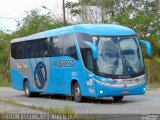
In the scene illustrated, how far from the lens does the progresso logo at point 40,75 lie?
77.7 feet

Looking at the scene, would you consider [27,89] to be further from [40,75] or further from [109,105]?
[109,105]

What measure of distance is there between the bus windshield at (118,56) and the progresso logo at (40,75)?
5.33 meters

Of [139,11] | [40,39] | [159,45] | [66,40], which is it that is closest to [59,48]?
[66,40]

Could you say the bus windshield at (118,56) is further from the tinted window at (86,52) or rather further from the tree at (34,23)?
the tree at (34,23)

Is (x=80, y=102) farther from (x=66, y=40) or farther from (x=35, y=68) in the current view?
(x=35, y=68)

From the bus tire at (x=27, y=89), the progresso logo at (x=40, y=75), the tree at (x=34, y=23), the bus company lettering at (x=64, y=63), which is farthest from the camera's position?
the tree at (x=34, y=23)

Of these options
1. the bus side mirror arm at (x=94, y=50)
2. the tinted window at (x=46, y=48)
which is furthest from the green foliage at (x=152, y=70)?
the bus side mirror arm at (x=94, y=50)

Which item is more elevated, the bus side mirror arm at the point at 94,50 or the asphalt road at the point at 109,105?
the bus side mirror arm at the point at 94,50

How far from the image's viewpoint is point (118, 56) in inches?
745

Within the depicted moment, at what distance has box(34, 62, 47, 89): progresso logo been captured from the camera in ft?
77.7

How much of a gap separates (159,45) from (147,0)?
21.8ft

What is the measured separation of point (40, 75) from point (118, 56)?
21.0 feet

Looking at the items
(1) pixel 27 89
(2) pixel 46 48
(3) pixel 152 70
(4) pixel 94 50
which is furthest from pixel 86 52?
(3) pixel 152 70

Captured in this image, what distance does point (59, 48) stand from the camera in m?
21.7
